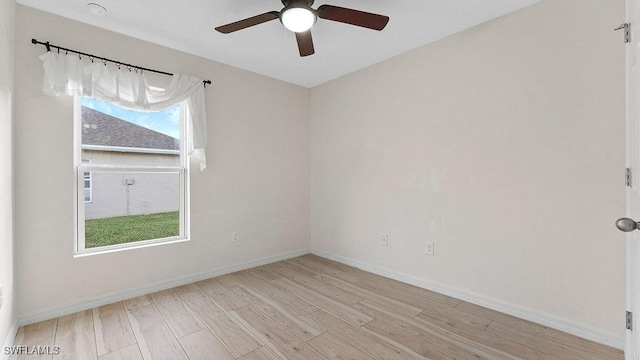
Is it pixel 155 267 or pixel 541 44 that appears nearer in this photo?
pixel 541 44

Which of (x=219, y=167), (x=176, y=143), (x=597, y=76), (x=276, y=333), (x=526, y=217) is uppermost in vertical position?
(x=597, y=76)

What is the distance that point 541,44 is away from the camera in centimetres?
212

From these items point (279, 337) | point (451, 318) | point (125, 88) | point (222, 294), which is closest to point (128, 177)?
point (125, 88)

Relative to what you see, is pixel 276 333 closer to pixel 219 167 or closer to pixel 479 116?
pixel 219 167

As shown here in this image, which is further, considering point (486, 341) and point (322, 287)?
point (322, 287)

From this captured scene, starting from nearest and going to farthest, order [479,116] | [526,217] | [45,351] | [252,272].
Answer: [45,351] → [526,217] → [479,116] → [252,272]

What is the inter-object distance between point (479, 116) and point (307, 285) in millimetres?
2335

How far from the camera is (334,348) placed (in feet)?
6.18

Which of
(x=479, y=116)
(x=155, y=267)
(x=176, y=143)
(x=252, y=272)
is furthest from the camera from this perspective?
(x=252, y=272)

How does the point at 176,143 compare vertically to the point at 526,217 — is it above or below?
above

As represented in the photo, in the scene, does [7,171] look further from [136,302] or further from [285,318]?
[285,318]

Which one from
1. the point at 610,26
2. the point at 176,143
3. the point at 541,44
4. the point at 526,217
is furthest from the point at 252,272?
the point at 610,26

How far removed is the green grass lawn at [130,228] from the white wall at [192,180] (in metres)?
0.16

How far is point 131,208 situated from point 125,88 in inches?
45.2
